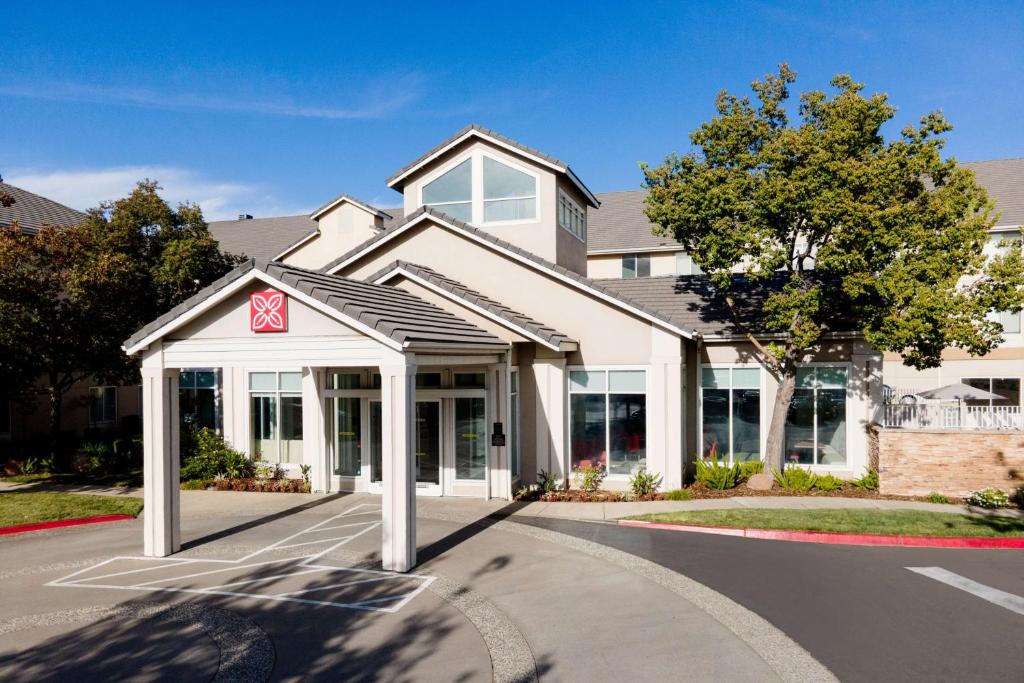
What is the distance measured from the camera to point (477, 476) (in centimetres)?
1650

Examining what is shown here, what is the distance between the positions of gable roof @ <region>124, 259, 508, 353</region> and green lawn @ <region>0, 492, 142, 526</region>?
5.56m

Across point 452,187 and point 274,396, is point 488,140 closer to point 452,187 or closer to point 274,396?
point 452,187

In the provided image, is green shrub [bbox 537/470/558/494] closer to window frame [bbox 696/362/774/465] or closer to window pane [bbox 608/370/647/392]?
window pane [bbox 608/370/647/392]

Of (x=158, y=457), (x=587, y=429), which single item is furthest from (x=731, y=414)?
(x=158, y=457)

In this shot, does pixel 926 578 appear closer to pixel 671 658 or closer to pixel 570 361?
pixel 671 658

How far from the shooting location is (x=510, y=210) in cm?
1981

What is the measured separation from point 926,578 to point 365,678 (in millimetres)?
8186

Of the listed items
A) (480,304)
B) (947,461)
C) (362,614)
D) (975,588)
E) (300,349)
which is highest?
(480,304)

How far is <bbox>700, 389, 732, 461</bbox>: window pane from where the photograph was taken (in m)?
18.2

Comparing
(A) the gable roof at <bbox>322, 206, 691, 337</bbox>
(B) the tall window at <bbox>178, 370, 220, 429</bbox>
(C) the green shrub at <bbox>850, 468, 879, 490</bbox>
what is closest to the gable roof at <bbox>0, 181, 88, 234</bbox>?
(B) the tall window at <bbox>178, 370, 220, 429</bbox>

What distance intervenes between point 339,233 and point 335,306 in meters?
24.0

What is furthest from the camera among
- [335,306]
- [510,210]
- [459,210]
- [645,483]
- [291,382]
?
[459,210]

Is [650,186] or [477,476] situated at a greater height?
[650,186]

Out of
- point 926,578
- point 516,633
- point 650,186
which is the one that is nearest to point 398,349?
point 516,633
